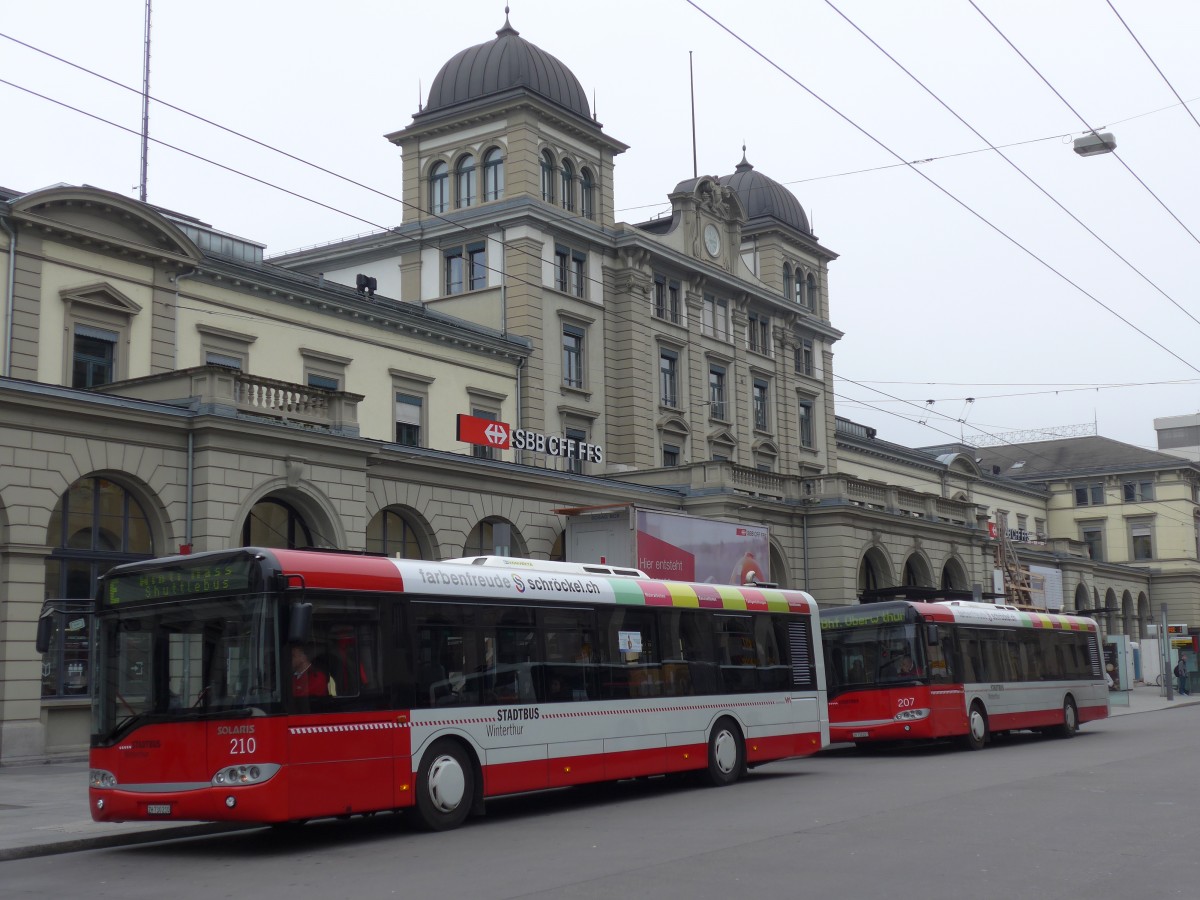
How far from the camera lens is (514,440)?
36.9m

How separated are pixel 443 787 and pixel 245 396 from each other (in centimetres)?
1345

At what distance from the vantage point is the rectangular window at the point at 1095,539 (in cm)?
8900

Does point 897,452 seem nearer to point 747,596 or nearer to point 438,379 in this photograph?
point 438,379

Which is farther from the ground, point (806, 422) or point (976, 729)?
point (806, 422)

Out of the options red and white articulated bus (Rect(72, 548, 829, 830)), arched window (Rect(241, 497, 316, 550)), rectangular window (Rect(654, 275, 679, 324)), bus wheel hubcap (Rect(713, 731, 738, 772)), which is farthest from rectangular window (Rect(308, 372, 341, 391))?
red and white articulated bus (Rect(72, 548, 829, 830))

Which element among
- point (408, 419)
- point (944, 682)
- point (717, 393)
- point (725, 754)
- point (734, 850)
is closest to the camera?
point (734, 850)

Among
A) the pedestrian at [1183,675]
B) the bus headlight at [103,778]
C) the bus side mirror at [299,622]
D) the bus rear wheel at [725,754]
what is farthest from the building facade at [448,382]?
the bus side mirror at [299,622]

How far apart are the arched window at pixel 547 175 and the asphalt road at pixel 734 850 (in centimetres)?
2862

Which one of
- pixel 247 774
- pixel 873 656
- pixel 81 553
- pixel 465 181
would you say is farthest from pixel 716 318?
pixel 247 774

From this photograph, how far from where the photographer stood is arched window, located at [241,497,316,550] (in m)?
27.8

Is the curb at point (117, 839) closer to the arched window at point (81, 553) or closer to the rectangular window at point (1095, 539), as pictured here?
the arched window at point (81, 553)

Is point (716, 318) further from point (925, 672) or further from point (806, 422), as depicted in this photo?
point (925, 672)

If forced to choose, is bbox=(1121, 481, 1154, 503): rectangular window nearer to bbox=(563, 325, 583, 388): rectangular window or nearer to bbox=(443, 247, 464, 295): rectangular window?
bbox=(563, 325, 583, 388): rectangular window

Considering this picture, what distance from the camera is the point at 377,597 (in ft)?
48.1
